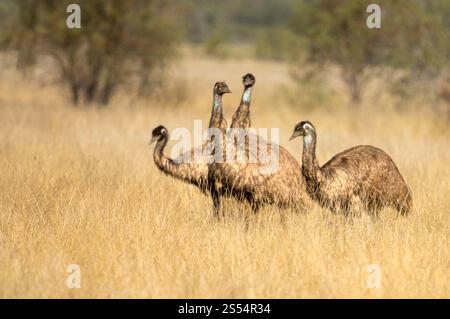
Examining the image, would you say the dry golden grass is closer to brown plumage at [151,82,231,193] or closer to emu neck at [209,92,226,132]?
brown plumage at [151,82,231,193]

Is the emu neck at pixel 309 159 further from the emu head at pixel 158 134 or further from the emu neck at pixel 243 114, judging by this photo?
the emu head at pixel 158 134

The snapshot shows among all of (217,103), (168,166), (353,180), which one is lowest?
(353,180)

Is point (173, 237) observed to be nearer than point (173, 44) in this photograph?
Yes

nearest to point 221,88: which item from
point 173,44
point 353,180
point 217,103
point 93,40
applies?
point 217,103

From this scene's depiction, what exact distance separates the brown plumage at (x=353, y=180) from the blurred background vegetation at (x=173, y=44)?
9.79m

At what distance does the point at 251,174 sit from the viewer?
264 inches

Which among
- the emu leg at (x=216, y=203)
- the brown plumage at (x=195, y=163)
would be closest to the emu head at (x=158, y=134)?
the brown plumage at (x=195, y=163)

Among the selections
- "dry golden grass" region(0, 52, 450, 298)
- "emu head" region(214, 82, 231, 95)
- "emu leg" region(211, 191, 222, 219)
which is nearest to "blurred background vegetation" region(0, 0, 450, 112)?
"dry golden grass" region(0, 52, 450, 298)

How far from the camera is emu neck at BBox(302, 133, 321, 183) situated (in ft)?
20.6

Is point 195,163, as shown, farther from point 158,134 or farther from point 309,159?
point 309,159

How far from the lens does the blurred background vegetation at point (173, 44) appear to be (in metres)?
17.0

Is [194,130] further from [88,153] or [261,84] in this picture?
[261,84]

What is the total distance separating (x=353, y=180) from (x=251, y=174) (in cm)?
86
